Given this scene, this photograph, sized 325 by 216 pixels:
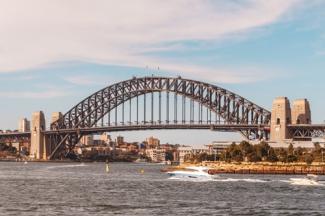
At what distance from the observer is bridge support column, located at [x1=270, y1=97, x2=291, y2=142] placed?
175125mm

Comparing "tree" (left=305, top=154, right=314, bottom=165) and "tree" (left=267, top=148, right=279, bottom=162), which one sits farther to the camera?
"tree" (left=267, top=148, right=279, bottom=162)

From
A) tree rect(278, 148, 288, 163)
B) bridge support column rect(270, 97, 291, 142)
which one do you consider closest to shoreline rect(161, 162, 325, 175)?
tree rect(278, 148, 288, 163)

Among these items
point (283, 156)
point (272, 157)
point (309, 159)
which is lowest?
point (309, 159)

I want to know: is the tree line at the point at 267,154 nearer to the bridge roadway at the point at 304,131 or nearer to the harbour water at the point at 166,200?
the bridge roadway at the point at 304,131

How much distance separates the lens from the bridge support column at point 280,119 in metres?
175

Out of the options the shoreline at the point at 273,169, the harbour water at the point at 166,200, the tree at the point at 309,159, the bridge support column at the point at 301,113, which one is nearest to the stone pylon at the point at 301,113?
the bridge support column at the point at 301,113

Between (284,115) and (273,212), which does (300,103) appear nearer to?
(284,115)

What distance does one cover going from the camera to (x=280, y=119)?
175875 millimetres

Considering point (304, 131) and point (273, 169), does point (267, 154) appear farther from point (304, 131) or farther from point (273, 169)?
point (304, 131)

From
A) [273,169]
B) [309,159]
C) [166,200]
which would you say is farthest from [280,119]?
[166,200]

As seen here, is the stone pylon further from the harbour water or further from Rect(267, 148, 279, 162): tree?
the harbour water

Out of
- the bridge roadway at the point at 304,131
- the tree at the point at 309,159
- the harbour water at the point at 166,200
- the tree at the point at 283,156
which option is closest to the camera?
the harbour water at the point at 166,200

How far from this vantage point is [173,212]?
171 feet

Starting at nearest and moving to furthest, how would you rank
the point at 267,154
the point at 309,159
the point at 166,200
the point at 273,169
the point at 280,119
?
the point at 166,200
the point at 273,169
the point at 309,159
the point at 267,154
the point at 280,119
